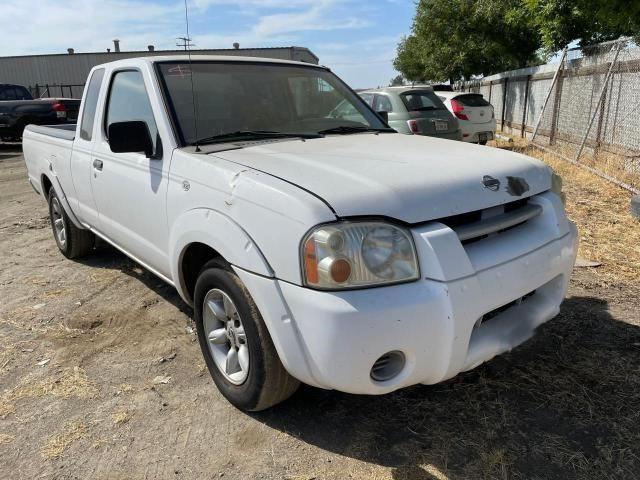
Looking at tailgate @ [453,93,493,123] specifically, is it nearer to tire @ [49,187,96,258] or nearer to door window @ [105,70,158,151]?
tire @ [49,187,96,258]

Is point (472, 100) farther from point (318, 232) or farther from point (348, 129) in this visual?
point (318, 232)

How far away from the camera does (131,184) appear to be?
134 inches

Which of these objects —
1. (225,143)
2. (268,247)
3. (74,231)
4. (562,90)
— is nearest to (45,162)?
(74,231)

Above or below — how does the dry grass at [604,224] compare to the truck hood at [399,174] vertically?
below

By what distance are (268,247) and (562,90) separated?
12052mm

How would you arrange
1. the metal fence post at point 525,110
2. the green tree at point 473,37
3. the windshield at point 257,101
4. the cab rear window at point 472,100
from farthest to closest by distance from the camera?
the green tree at point 473,37
the metal fence post at point 525,110
the cab rear window at point 472,100
the windshield at point 257,101

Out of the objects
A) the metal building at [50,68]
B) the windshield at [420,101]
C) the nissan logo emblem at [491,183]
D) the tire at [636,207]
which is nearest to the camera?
the nissan logo emblem at [491,183]

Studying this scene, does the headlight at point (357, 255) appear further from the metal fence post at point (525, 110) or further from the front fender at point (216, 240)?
the metal fence post at point (525, 110)

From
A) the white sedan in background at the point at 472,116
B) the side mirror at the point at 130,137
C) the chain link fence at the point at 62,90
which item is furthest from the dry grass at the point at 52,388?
the chain link fence at the point at 62,90

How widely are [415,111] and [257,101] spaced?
723 cm

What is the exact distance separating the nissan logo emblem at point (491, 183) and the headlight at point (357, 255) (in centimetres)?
58

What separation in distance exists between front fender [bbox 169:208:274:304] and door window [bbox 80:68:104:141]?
1850 millimetres

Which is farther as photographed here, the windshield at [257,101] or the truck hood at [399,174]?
the windshield at [257,101]

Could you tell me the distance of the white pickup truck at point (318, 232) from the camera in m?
2.07
